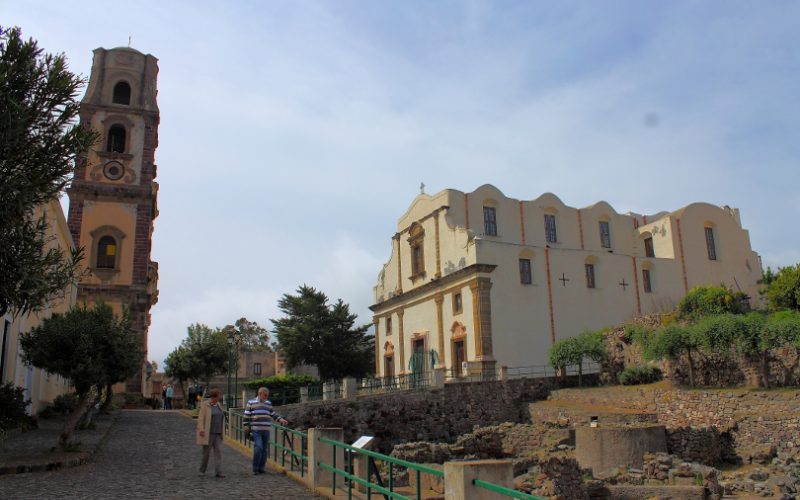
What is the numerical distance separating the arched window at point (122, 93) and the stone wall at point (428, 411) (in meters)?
20.7

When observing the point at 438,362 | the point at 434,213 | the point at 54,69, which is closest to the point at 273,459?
the point at 54,69

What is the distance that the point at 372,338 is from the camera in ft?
166

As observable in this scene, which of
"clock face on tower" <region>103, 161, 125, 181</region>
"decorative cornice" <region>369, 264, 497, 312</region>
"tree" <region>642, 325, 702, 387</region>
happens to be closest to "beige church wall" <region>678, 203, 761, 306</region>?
"tree" <region>642, 325, 702, 387</region>

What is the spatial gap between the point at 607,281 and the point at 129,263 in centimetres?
2494

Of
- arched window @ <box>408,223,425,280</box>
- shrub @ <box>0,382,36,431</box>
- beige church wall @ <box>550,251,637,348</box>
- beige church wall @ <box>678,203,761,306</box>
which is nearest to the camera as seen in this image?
shrub @ <box>0,382,36,431</box>

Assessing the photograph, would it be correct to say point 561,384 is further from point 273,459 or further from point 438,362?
point 273,459

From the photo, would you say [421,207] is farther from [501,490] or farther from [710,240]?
[501,490]

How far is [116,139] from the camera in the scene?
114 feet

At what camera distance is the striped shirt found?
11586mm

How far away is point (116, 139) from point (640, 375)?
28618mm

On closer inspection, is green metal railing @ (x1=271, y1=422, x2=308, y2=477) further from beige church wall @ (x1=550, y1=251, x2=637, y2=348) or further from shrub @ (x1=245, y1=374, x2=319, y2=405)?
beige church wall @ (x1=550, y1=251, x2=637, y2=348)

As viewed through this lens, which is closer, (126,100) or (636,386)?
(636,386)

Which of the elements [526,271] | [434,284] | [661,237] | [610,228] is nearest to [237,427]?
[434,284]

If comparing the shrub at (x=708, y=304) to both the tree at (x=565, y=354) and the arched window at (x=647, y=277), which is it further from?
the tree at (x=565, y=354)
